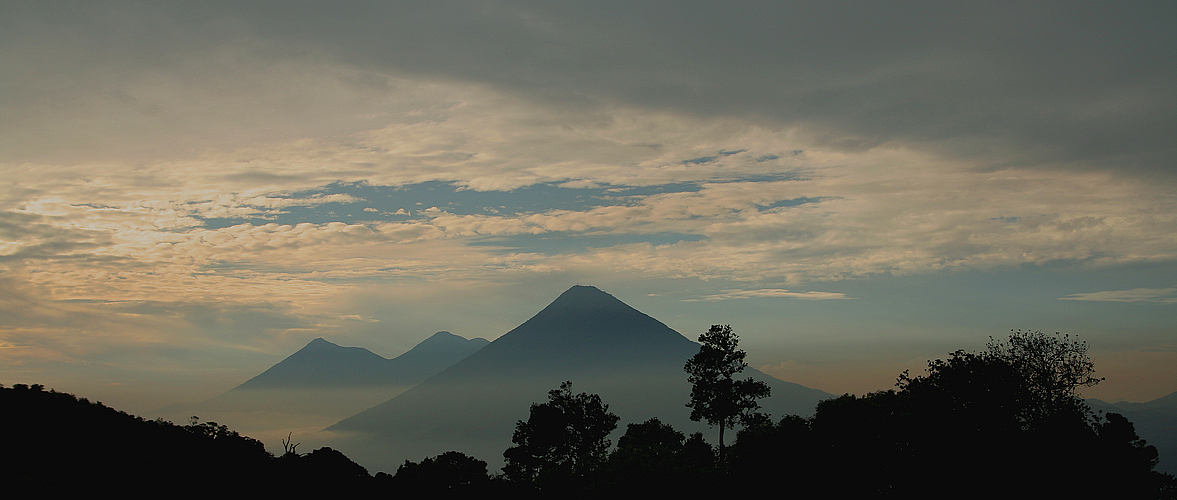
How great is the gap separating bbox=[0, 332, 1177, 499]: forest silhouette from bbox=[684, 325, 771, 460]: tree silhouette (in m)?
1.06

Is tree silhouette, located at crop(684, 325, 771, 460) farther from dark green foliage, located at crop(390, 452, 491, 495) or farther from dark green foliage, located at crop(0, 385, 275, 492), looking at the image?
dark green foliage, located at crop(0, 385, 275, 492)

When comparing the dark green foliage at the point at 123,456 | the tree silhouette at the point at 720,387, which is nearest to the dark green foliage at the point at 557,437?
the tree silhouette at the point at 720,387

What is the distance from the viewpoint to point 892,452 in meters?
A: 58.1

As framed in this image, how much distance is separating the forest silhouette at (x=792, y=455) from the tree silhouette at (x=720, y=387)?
1.06 m

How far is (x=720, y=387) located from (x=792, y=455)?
8790mm

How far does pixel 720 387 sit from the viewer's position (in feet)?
209

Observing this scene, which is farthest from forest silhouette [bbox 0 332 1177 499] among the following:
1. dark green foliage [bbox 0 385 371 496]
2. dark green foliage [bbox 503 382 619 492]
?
dark green foliage [bbox 503 382 619 492]

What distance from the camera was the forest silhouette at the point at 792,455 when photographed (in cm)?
3819

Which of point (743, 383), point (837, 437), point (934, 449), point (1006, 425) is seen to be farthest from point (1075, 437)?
point (743, 383)

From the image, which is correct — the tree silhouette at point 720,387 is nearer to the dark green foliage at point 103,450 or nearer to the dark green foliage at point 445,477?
the dark green foliage at point 445,477

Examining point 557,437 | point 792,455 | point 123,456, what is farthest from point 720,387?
point 123,456

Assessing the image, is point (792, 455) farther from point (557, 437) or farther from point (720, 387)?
point (557, 437)

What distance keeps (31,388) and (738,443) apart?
55286mm

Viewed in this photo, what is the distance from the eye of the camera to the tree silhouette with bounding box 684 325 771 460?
63.3m
